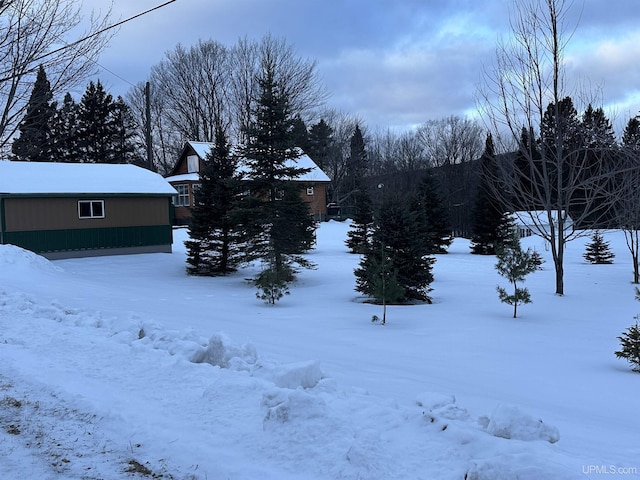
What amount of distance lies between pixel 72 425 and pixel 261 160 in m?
15.0

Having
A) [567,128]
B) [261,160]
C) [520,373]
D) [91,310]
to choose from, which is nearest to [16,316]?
[91,310]

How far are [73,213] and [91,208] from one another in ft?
2.79

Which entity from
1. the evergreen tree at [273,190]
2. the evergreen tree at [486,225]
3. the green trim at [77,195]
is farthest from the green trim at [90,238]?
the evergreen tree at [486,225]

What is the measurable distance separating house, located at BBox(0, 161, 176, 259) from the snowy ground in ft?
36.3

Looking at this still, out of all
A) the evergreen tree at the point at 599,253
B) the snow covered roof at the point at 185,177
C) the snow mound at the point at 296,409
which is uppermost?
the snow covered roof at the point at 185,177

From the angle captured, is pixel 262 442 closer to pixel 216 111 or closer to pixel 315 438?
pixel 315 438

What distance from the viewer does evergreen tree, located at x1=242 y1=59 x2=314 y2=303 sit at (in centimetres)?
1839

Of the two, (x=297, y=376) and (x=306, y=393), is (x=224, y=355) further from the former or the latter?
(x=306, y=393)

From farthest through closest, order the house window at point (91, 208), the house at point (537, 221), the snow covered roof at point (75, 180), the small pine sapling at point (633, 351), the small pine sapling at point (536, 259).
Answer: the house window at point (91, 208)
the snow covered roof at point (75, 180)
the house at point (537, 221)
the small pine sapling at point (536, 259)
the small pine sapling at point (633, 351)

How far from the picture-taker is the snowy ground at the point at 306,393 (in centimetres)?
363

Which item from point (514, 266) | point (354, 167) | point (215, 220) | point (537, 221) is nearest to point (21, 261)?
point (215, 220)

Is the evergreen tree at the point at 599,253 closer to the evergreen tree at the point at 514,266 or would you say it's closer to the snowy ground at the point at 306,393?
the snowy ground at the point at 306,393

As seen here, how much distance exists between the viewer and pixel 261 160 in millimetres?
18703

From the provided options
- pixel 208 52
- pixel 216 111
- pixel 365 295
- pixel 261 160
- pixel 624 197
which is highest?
pixel 208 52
